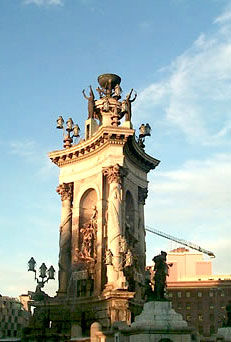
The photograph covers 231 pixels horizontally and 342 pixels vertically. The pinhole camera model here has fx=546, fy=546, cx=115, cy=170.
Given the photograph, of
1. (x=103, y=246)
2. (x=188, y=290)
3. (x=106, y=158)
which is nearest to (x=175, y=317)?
(x=103, y=246)

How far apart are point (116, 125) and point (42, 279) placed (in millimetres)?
11818

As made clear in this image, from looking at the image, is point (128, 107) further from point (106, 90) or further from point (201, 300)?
point (201, 300)

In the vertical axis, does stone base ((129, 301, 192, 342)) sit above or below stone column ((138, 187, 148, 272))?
below

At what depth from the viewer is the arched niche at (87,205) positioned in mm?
41000

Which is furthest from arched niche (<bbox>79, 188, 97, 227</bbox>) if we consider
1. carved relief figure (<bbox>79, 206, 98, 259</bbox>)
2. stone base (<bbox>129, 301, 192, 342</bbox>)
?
stone base (<bbox>129, 301, 192, 342</bbox>)

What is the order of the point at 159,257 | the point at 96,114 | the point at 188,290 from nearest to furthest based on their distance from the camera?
the point at 159,257 → the point at 96,114 → the point at 188,290

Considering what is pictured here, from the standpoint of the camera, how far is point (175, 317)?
2303cm

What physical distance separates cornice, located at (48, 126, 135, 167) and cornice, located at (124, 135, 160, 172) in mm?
835

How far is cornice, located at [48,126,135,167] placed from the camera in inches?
1491

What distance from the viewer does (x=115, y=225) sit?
118 ft

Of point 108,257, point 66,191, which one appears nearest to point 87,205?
point 66,191

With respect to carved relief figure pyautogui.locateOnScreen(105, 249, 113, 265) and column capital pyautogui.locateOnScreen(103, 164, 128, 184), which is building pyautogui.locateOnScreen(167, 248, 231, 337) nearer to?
column capital pyautogui.locateOnScreen(103, 164, 128, 184)

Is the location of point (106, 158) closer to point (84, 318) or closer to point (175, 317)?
point (84, 318)

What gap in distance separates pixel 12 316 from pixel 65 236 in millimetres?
76720
